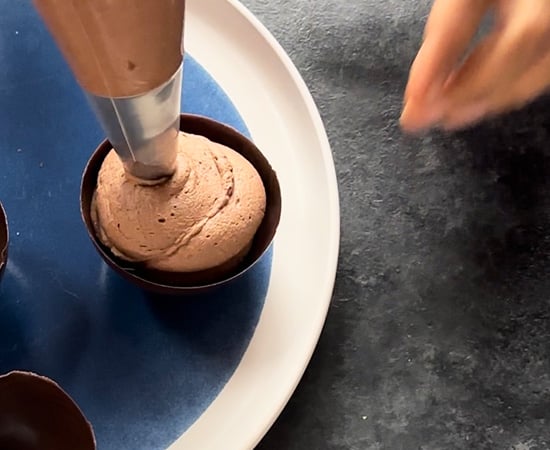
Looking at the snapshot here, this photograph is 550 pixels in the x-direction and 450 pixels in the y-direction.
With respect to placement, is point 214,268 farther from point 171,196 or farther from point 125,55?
point 125,55

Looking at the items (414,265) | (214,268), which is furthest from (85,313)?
(414,265)

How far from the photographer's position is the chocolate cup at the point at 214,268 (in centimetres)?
68

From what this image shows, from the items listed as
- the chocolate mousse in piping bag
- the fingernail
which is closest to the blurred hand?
the fingernail

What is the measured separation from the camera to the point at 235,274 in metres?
0.71

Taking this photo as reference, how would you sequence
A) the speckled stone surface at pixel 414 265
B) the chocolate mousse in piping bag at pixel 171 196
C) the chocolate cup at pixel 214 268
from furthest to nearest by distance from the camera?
the speckled stone surface at pixel 414 265
the chocolate cup at pixel 214 268
the chocolate mousse in piping bag at pixel 171 196

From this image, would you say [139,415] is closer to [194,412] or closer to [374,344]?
[194,412]

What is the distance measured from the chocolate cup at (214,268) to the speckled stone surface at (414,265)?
7.0 inches

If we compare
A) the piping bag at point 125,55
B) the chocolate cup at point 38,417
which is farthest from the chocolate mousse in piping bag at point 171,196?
the chocolate cup at point 38,417

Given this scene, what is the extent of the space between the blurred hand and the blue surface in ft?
0.81

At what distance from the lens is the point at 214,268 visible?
0.69 meters

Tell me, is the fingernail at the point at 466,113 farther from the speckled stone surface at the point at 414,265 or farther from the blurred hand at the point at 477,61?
the speckled stone surface at the point at 414,265

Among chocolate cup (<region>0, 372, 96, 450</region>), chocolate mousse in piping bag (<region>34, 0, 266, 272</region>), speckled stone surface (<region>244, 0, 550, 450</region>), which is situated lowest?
speckled stone surface (<region>244, 0, 550, 450</region>)

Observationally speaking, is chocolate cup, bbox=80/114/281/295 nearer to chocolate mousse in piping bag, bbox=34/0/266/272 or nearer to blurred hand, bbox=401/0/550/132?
chocolate mousse in piping bag, bbox=34/0/266/272

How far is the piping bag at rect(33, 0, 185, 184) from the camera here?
14.6 inches
